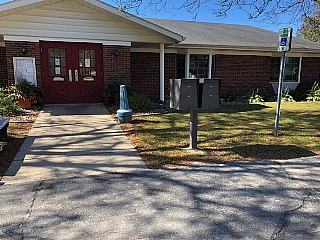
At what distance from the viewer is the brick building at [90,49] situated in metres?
9.66

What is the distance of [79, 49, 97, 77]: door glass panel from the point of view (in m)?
10.7

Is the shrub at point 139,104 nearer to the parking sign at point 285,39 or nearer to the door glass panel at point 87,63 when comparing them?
the door glass panel at point 87,63

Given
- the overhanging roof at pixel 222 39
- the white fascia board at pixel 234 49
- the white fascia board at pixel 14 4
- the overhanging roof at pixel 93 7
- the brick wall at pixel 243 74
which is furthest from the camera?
the brick wall at pixel 243 74

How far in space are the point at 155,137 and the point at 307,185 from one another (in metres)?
3.26

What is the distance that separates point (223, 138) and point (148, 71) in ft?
25.6

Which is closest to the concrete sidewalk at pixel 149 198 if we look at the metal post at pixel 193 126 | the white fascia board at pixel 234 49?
the metal post at pixel 193 126

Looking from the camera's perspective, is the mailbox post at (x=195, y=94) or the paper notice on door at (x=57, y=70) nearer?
the mailbox post at (x=195, y=94)

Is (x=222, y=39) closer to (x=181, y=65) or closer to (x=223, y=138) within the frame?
(x=181, y=65)

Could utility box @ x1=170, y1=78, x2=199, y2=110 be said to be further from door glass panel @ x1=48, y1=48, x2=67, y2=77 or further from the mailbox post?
door glass panel @ x1=48, y1=48, x2=67, y2=77

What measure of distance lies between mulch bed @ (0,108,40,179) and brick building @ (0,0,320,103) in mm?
1794

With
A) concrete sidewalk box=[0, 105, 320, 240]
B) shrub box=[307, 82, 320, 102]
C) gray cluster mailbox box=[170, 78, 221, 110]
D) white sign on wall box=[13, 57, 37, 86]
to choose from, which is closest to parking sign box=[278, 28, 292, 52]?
gray cluster mailbox box=[170, 78, 221, 110]

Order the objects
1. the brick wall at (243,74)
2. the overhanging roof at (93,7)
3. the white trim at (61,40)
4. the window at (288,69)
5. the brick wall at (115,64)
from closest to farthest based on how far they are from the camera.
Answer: the overhanging roof at (93,7) < the white trim at (61,40) < the brick wall at (115,64) < the brick wall at (243,74) < the window at (288,69)

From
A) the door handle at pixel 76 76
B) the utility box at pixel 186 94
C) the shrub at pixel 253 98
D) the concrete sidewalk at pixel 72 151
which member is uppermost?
the door handle at pixel 76 76

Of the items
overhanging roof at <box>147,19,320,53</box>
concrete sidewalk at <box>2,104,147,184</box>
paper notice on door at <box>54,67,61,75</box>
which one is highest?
overhanging roof at <box>147,19,320,53</box>
